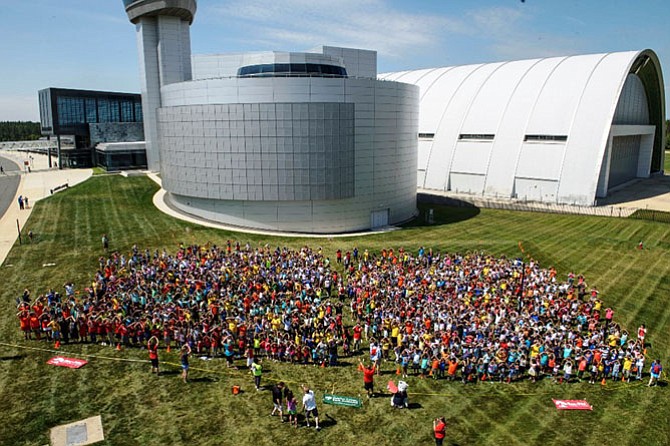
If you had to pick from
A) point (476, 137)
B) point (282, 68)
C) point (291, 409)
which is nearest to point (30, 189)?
point (282, 68)

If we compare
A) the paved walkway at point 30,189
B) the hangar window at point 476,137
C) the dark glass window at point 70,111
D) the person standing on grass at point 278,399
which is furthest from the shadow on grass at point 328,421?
the dark glass window at point 70,111

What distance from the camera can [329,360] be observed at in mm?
20938

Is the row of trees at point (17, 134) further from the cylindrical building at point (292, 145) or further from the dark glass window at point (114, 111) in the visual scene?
the cylindrical building at point (292, 145)

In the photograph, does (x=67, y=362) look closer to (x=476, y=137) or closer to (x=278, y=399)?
(x=278, y=399)

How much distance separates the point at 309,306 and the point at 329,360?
4.00 metres

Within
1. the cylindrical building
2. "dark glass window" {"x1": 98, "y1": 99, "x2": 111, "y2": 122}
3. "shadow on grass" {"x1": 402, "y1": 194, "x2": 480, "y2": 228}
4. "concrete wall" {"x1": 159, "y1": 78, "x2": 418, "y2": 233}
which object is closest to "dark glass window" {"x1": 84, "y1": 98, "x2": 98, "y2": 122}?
"dark glass window" {"x1": 98, "y1": 99, "x2": 111, "y2": 122}

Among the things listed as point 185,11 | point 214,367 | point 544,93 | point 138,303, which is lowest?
point 214,367

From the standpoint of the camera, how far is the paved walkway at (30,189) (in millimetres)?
41856

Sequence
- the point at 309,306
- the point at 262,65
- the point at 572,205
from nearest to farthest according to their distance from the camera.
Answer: the point at 309,306 → the point at 262,65 → the point at 572,205

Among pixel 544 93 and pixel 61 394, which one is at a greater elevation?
pixel 544 93

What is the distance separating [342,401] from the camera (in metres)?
17.8

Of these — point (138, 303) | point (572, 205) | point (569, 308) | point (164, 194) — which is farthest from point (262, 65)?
point (572, 205)

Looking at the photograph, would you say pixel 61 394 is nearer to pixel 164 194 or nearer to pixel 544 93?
pixel 164 194

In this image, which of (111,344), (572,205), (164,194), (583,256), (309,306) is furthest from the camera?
(164,194)
